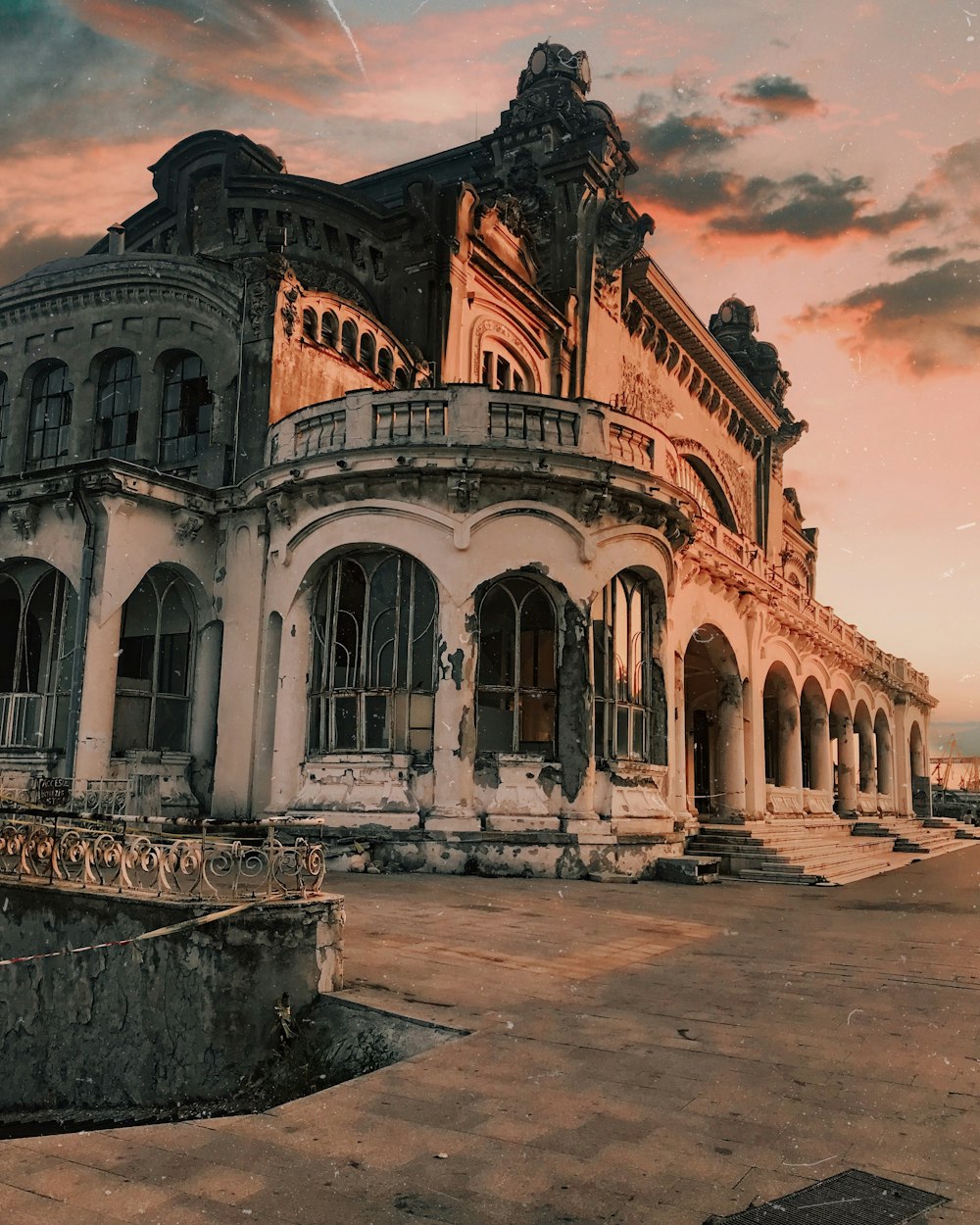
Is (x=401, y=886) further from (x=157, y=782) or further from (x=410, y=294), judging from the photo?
(x=410, y=294)

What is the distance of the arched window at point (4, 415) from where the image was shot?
23141 mm

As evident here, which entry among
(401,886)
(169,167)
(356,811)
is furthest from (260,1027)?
(169,167)

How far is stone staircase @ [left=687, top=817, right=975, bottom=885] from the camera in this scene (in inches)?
737

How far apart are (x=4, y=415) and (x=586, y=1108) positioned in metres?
22.4

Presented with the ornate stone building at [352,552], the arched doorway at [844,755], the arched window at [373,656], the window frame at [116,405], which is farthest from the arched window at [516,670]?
the arched doorway at [844,755]

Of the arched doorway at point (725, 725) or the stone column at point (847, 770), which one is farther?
the stone column at point (847, 770)

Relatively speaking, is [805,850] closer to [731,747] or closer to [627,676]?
[731,747]

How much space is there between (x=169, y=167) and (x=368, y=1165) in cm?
2586

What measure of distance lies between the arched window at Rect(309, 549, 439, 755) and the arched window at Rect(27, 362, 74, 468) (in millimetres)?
8804

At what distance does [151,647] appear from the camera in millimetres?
19359

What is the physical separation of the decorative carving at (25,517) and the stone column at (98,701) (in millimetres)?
2640

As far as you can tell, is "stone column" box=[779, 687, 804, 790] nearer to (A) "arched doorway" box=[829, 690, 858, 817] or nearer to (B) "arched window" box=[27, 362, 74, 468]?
(A) "arched doorway" box=[829, 690, 858, 817]

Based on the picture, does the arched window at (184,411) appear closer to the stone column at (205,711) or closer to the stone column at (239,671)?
the stone column at (239,671)

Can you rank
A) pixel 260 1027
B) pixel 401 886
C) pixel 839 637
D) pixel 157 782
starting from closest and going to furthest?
pixel 260 1027
pixel 401 886
pixel 157 782
pixel 839 637
